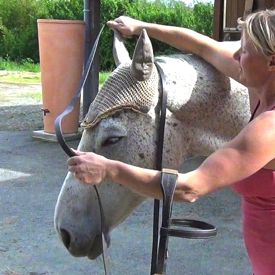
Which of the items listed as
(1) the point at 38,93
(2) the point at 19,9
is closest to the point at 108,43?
(1) the point at 38,93

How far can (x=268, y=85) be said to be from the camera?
192cm

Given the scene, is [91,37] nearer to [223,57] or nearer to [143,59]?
[223,57]

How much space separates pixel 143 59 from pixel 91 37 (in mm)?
7145

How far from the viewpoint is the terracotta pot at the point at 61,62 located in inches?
352

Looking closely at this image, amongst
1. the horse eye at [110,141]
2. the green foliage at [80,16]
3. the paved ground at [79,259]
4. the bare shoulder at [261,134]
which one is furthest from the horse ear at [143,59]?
the green foliage at [80,16]

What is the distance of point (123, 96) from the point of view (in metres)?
2.09

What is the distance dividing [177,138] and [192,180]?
50 centimetres

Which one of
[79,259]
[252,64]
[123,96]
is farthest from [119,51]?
[79,259]

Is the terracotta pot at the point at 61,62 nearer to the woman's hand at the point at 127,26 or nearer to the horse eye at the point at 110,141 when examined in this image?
the woman's hand at the point at 127,26

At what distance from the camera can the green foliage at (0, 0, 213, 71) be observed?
19.6m

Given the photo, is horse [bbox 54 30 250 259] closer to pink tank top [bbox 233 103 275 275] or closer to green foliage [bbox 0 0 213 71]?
pink tank top [bbox 233 103 275 275]

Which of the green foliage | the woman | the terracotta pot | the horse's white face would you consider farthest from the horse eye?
the green foliage

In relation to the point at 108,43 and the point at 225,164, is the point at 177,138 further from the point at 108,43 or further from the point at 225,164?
the point at 108,43

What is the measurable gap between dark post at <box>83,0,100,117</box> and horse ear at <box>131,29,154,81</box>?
6894 millimetres
